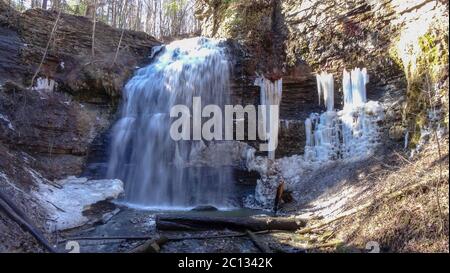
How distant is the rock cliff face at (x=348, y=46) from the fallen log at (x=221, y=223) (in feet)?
11.7

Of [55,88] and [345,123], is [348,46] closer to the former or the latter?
[345,123]

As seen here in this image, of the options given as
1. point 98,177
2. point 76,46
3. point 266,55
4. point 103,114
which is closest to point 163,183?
point 98,177

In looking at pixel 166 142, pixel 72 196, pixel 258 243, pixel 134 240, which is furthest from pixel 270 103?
pixel 134 240

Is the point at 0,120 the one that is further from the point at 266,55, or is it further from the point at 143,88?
the point at 266,55

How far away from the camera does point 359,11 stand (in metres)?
12.4

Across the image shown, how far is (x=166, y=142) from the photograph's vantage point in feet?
41.6

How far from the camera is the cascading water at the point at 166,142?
478 inches

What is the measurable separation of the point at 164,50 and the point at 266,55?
15.9ft

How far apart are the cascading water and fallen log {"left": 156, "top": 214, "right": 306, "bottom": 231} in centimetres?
400

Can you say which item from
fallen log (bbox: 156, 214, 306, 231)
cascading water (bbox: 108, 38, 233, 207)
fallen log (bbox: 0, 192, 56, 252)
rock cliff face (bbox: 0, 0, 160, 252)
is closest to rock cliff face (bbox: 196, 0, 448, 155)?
cascading water (bbox: 108, 38, 233, 207)

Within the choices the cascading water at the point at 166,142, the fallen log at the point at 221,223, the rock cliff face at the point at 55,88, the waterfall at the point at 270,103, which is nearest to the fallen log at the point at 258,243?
the fallen log at the point at 221,223

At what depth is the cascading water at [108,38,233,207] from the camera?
12.1 m

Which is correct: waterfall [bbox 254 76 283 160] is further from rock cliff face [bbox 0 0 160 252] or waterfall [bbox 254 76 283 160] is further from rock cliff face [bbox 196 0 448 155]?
rock cliff face [bbox 0 0 160 252]

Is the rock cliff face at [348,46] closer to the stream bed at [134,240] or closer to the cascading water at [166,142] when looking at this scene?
the cascading water at [166,142]
